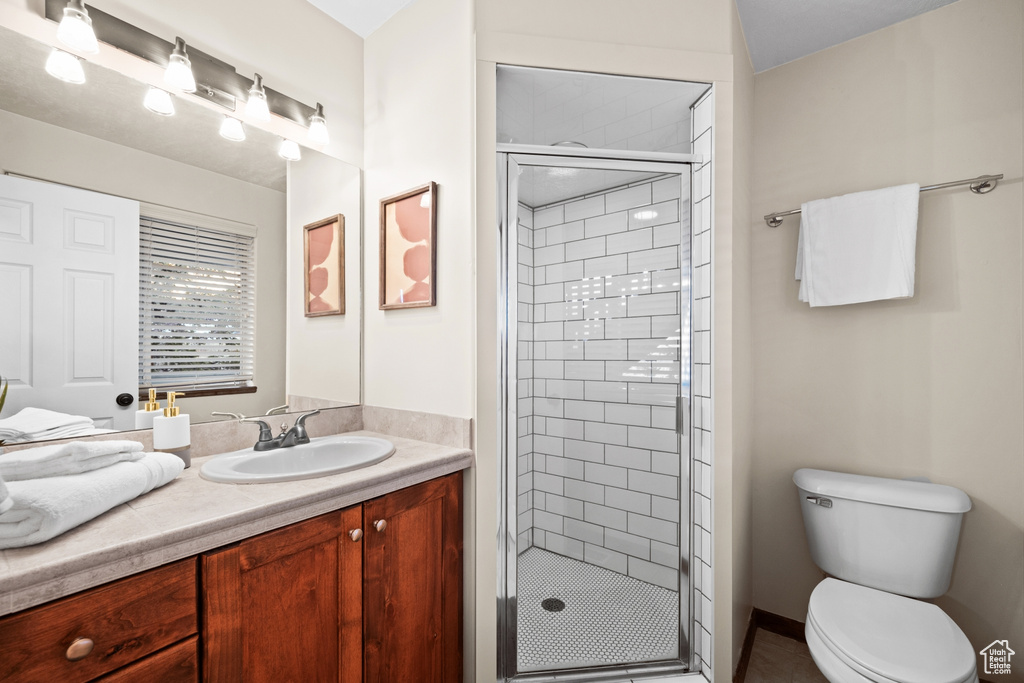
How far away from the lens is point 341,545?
108cm

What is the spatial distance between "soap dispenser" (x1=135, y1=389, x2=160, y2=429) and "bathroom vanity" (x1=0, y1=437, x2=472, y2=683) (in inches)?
8.4

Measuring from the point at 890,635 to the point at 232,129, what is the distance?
254 centimetres

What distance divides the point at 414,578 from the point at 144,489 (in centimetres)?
71

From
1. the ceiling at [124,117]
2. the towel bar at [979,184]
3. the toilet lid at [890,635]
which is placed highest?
the ceiling at [124,117]

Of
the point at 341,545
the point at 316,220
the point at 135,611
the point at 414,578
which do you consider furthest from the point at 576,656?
the point at 316,220

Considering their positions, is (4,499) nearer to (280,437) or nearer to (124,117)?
(280,437)

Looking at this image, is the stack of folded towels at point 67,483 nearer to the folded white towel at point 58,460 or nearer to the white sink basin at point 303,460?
the folded white towel at point 58,460

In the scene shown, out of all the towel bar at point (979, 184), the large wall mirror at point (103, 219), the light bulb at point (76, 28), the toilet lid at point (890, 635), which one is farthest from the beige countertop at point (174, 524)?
the towel bar at point (979, 184)

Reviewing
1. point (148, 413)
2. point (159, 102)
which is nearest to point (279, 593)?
point (148, 413)

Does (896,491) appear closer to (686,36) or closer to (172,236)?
(686,36)

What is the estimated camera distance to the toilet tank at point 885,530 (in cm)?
146

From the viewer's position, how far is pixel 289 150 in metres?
1.59

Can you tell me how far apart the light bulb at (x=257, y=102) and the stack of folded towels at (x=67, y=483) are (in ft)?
3.70

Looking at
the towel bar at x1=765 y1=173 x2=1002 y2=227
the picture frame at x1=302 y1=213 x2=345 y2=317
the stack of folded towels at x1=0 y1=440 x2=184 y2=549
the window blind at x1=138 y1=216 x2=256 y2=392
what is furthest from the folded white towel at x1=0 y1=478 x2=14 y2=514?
the towel bar at x1=765 y1=173 x2=1002 y2=227
